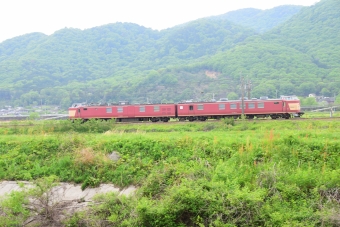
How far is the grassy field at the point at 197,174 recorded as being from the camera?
11023mm

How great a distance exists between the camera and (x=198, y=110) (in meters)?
34.1

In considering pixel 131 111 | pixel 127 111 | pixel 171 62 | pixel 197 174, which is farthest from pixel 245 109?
pixel 171 62

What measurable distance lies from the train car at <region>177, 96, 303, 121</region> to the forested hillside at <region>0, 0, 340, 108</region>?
7.72 m

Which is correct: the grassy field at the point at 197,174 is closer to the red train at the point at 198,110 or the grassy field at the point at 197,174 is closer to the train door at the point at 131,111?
the red train at the point at 198,110

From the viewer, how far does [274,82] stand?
70.4 m

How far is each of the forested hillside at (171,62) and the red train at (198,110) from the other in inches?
306

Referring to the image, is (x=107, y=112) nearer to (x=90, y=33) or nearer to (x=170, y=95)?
(x=170, y=95)

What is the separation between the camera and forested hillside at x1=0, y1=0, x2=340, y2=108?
240ft

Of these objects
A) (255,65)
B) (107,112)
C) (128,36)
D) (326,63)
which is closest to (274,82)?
(255,65)

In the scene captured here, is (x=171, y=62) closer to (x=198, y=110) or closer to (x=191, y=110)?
(x=191, y=110)

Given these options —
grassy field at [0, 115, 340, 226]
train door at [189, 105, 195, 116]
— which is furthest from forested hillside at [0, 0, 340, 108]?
grassy field at [0, 115, 340, 226]

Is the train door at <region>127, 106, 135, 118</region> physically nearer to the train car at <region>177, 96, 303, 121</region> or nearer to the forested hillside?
the train car at <region>177, 96, 303, 121</region>

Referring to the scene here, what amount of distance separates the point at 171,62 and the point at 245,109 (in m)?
Answer: 95.2

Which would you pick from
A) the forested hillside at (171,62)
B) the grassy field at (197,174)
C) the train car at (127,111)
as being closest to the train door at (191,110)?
the train car at (127,111)
